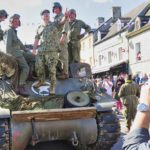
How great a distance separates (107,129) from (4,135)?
1.60 metres

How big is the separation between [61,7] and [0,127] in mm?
3233

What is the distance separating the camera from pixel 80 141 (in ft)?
24.4

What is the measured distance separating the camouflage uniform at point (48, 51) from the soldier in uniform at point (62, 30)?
6.6 inches

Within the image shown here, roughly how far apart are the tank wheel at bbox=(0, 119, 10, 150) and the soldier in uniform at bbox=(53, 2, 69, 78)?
6.73 ft

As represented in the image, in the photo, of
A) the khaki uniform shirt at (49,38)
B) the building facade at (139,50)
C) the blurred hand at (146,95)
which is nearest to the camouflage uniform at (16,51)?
the khaki uniform shirt at (49,38)

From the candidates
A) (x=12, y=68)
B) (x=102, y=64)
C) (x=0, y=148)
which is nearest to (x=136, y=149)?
(x=0, y=148)

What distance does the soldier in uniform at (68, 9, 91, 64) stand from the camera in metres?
9.96

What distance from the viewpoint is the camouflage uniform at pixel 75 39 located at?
9961mm

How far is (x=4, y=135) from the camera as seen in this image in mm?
6758

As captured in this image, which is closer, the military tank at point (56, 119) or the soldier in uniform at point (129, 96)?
the military tank at point (56, 119)

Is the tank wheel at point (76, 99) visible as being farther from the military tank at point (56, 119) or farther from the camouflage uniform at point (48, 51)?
the camouflage uniform at point (48, 51)

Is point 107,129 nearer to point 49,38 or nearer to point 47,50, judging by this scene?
point 47,50

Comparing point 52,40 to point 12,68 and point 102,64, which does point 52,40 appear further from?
point 102,64

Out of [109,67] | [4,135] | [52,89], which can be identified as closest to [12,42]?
[52,89]
